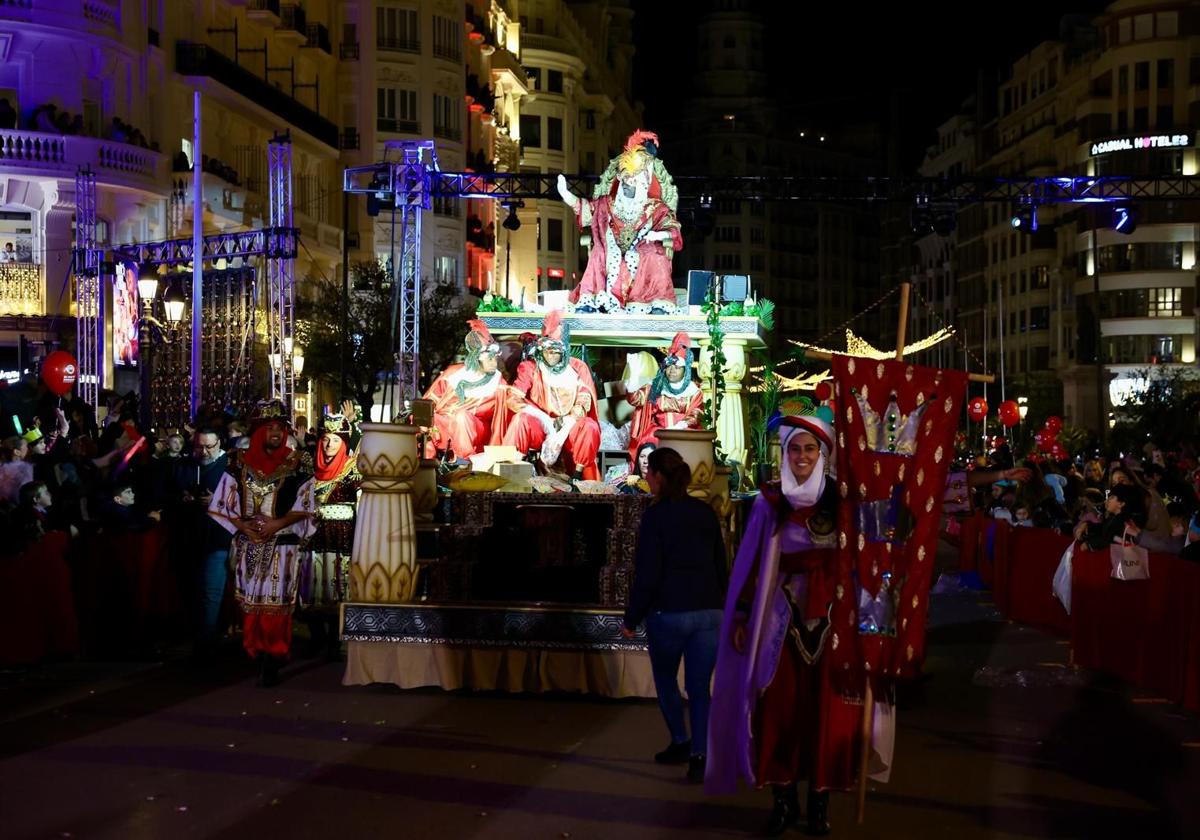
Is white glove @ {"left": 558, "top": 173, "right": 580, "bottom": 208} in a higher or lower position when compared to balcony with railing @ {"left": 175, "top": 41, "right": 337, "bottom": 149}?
lower

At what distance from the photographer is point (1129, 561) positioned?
15.0 metres

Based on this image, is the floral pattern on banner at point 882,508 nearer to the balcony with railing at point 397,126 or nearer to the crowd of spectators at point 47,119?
the crowd of spectators at point 47,119

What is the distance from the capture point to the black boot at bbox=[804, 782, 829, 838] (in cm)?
904

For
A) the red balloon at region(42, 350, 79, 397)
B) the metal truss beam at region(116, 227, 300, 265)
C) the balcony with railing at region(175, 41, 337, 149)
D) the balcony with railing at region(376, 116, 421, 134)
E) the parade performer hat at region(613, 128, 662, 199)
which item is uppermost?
the balcony with railing at region(376, 116, 421, 134)

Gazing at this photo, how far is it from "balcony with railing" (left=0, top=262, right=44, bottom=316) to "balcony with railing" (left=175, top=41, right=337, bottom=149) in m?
8.35

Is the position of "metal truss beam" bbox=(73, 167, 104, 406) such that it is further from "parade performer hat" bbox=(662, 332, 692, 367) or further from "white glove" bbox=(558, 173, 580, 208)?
"parade performer hat" bbox=(662, 332, 692, 367)

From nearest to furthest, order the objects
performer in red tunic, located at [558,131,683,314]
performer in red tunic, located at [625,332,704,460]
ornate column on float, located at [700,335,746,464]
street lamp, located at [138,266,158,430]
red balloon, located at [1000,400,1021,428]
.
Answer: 1. performer in red tunic, located at [625,332,704,460]
2. performer in red tunic, located at [558,131,683,314]
3. ornate column on float, located at [700,335,746,464]
4. street lamp, located at [138,266,158,430]
5. red balloon, located at [1000,400,1021,428]

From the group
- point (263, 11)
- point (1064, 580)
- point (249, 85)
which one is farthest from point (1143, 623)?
point (263, 11)

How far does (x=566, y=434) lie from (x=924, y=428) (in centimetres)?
1111

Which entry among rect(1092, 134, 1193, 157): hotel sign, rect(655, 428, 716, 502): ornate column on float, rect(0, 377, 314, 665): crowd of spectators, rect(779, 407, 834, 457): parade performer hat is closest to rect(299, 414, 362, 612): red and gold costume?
rect(0, 377, 314, 665): crowd of spectators

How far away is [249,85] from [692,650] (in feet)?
127

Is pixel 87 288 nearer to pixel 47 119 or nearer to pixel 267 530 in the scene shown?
pixel 47 119

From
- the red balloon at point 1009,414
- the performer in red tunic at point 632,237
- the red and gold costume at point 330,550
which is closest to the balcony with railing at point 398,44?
the red balloon at point 1009,414

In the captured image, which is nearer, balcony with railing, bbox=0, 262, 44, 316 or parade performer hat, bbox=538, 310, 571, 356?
parade performer hat, bbox=538, 310, 571, 356
